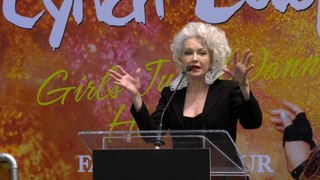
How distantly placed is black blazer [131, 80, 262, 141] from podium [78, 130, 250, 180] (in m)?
0.33

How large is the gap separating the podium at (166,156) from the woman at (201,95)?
0.33 metres

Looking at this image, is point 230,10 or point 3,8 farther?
point 3,8

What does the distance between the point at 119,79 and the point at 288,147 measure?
4.49 feet

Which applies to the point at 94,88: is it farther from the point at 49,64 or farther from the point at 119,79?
the point at 119,79

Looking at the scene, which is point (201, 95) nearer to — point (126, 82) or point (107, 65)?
point (126, 82)

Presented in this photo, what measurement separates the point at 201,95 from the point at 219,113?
15 centimetres

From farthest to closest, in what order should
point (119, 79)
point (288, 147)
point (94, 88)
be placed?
point (94, 88)
point (288, 147)
point (119, 79)

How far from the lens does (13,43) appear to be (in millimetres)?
3637

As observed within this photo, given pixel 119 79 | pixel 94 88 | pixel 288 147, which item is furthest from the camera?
pixel 94 88

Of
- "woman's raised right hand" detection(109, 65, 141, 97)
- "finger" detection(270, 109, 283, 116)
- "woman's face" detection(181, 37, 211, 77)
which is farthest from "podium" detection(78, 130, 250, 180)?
"finger" detection(270, 109, 283, 116)

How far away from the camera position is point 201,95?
98.1 inches

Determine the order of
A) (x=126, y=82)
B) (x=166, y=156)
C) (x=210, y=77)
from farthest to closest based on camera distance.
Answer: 1. (x=210, y=77)
2. (x=126, y=82)
3. (x=166, y=156)

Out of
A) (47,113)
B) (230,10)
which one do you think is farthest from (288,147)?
(47,113)

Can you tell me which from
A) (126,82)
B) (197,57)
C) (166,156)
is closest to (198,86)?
(197,57)
